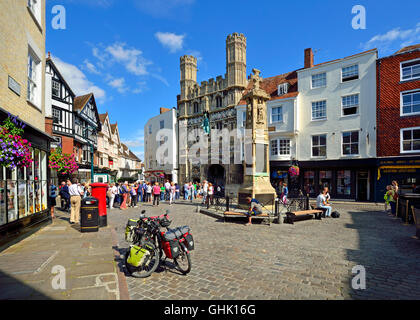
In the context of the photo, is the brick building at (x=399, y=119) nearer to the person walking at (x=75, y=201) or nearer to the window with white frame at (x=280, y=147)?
the window with white frame at (x=280, y=147)

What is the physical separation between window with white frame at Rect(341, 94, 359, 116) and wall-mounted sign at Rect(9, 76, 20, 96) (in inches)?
967

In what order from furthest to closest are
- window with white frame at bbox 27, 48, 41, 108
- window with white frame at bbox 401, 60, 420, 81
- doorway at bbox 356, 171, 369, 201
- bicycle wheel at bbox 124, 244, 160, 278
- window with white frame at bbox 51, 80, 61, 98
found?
window with white frame at bbox 51, 80, 61, 98 < doorway at bbox 356, 171, 369, 201 < window with white frame at bbox 401, 60, 420, 81 < window with white frame at bbox 27, 48, 41, 108 < bicycle wheel at bbox 124, 244, 160, 278

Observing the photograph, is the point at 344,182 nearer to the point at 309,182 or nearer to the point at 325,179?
the point at 325,179

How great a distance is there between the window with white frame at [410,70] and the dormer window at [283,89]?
10.2m

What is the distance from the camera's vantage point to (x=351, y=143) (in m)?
22.6

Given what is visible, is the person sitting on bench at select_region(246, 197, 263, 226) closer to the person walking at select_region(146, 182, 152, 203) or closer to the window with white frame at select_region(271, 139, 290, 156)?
the person walking at select_region(146, 182, 152, 203)

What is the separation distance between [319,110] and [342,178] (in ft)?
23.4

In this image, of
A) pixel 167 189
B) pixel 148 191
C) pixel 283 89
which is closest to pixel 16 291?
pixel 148 191

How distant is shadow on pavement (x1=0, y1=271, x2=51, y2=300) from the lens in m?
3.84

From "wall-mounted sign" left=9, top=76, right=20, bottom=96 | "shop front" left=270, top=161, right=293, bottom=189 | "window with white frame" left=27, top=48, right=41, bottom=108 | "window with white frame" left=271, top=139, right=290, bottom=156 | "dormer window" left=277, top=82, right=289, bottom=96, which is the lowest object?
"shop front" left=270, top=161, right=293, bottom=189

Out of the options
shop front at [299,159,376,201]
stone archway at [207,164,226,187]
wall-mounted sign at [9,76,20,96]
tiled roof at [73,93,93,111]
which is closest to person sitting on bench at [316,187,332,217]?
shop front at [299,159,376,201]

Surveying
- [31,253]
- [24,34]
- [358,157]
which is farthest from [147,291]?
[358,157]

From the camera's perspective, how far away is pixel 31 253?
6.18m

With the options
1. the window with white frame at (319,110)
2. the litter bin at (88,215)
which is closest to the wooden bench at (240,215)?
the litter bin at (88,215)
